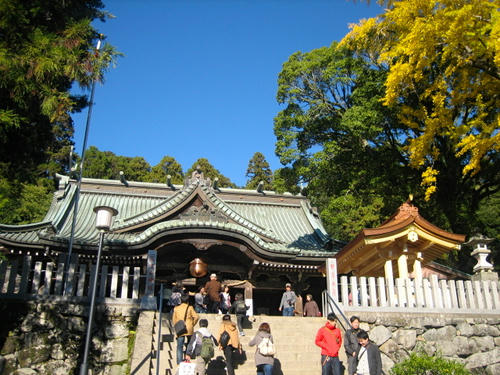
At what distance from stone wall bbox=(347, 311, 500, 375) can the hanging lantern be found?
17.9 feet

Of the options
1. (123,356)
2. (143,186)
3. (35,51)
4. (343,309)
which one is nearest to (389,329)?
(343,309)

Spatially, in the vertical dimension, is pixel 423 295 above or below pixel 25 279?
below

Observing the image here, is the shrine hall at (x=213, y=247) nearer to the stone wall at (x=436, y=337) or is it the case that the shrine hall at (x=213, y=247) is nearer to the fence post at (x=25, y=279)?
the fence post at (x=25, y=279)

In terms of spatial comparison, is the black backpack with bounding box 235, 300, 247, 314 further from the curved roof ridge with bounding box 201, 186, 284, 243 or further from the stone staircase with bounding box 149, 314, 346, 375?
the curved roof ridge with bounding box 201, 186, 284, 243

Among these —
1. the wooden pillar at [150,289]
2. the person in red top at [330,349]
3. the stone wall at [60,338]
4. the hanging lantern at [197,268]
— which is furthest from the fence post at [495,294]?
the stone wall at [60,338]

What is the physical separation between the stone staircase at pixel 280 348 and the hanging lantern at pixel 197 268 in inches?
131

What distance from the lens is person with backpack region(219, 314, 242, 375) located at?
900 cm

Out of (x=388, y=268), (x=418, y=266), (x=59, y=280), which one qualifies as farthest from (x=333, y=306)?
(x=59, y=280)

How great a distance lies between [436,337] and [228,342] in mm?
5647

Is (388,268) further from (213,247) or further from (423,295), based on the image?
(213,247)

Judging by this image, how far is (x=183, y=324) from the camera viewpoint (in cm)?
899

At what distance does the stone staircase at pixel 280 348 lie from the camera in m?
9.43

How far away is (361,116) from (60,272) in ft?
32.5

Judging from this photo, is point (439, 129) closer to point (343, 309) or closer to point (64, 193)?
point (343, 309)
